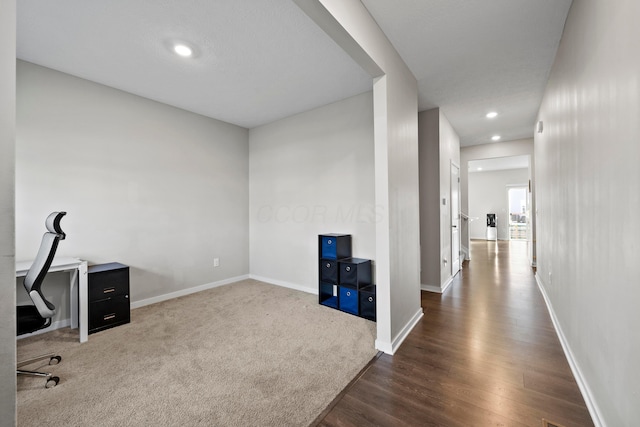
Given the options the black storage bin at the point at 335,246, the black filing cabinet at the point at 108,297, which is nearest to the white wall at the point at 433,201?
the black storage bin at the point at 335,246

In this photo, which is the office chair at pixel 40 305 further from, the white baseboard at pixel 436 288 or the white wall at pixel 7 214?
the white baseboard at pixel 436 288

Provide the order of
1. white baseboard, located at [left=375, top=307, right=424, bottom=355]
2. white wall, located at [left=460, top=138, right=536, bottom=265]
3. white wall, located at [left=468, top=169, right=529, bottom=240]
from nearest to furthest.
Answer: white baseboard, located at [left=375, top=307, right=424, bottom=355]
white wall, located at [left=460, top=138, right=536, bottom=265]
white wall, located at [left=468, top=169, right=529, bottom=240]

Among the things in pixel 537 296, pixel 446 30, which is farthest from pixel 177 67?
pixel 537 296

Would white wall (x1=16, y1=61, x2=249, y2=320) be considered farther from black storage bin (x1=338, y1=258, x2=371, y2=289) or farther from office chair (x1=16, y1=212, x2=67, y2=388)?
black storage bin (x1=338, y1=258, x2=371, y2=289)

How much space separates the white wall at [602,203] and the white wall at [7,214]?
2088 mm

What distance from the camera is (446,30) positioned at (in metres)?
2.31

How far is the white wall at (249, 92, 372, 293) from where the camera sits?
359cm

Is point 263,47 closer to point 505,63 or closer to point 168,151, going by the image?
point 168,151

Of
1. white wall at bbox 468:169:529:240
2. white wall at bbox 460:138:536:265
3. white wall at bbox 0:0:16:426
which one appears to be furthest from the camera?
white wall at bbox 468:169:529:240

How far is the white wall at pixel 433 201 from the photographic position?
4023mm

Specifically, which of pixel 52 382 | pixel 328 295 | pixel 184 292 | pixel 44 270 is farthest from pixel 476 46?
pixel 184 292

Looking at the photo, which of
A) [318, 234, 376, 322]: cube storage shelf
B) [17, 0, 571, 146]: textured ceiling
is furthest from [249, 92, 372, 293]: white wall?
[17, 0, 571, 146]: textured ceiling

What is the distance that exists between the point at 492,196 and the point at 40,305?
42.9 ft

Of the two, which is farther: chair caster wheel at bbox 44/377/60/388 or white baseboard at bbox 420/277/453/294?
white baseboard at bbox 420/277/453/294
